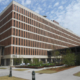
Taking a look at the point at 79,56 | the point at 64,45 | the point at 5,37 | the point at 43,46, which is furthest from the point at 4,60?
the point at 64,45

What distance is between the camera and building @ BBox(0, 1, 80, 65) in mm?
51044

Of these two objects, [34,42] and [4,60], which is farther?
[34,42]

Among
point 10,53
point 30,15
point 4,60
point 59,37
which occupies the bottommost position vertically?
point 4,60

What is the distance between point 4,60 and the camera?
178 feet

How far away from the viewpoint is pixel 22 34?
179 feet

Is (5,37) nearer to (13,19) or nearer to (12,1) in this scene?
(13,19)

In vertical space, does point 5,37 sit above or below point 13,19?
below

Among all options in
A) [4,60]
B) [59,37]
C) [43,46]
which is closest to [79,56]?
[43,46]

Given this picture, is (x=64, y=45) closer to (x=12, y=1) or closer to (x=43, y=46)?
(x=43, y=46)

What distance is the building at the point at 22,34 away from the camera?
167 feet

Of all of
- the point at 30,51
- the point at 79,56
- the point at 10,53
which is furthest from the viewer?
the point at 30,51

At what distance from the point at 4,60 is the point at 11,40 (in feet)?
41.7

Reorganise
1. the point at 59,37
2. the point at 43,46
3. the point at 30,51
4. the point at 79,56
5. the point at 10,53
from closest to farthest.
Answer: the point at 79,56, the point at 10,53, the point at 30,51, the point at 43,46, the point at 59,37

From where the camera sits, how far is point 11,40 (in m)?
49.4
